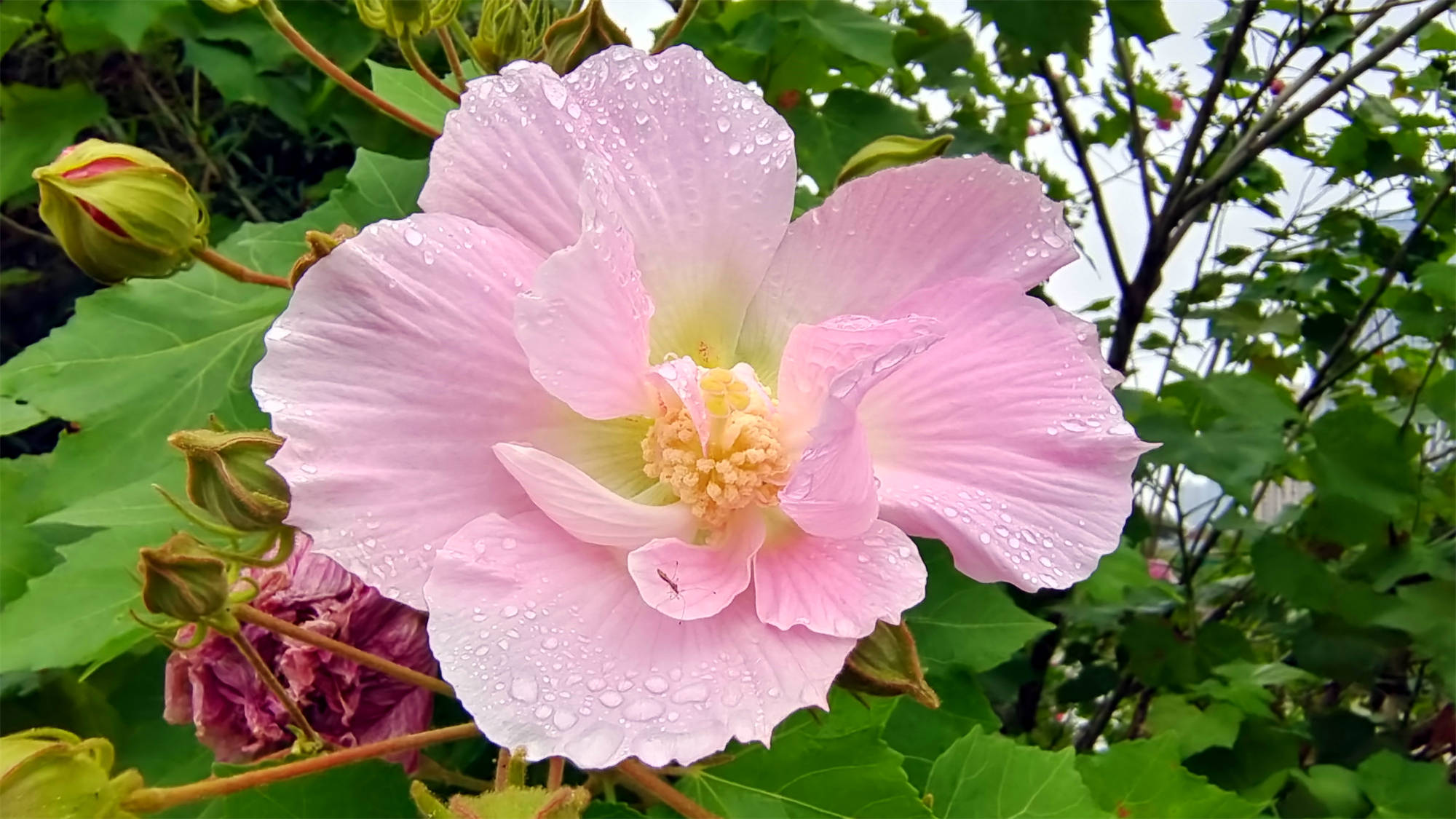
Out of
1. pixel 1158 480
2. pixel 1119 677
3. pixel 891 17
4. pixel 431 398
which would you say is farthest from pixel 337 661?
pixel 1158 480

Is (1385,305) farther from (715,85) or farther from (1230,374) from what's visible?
(715,85)

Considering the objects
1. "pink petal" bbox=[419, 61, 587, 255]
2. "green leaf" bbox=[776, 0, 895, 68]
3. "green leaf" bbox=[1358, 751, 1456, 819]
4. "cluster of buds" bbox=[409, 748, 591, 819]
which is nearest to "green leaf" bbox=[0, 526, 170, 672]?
"cluster of buds" bbox=[409, 748, 591, 819]

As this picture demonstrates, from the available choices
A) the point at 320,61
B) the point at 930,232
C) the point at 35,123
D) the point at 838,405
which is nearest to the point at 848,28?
the point at 320,61

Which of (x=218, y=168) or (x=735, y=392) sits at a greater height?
(x=735, y=392)

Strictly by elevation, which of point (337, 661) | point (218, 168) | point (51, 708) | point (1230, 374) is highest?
point (1230, 374)

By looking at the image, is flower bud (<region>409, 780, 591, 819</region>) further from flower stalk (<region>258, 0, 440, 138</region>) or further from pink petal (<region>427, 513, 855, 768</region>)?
flower stalk (<region>258, 0, 440, 138</region>)

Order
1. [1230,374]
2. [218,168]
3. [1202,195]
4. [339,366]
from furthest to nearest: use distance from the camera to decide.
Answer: [218,168], [1230,374], [1202,195], [339,366]
